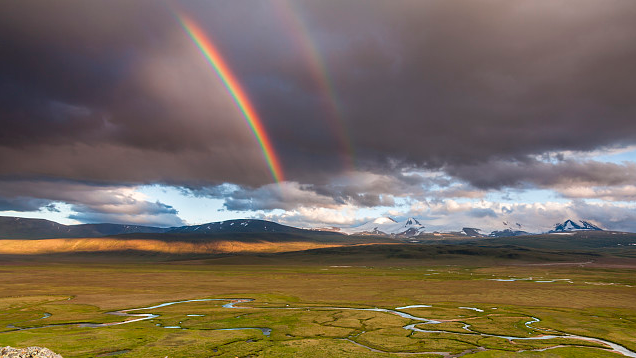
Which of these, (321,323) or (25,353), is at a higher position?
(25,353)

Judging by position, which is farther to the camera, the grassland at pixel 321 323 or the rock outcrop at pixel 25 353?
the grassland at pixel 321 323

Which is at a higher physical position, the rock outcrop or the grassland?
the rock outcrop

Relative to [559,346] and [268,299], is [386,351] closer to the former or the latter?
[559,346]

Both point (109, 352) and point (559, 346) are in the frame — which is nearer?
point (109, 352)

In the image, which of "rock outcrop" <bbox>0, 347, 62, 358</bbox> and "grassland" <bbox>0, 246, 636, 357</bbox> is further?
"grassland" <bbox>0, 246, 636, 357</bbox>

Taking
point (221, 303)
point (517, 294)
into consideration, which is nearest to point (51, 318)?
point (221, 303)

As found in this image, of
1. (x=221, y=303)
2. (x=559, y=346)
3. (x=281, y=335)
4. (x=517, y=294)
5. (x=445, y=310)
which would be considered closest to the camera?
(x=559, y=346)

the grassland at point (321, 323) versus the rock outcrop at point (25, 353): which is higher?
the rock outcrop at point (25, 353)

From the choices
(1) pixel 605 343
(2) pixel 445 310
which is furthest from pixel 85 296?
(1) pixel 605 343

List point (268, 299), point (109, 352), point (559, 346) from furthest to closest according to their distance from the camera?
point (268, 299) → point (559, 346) → point (109, 352)

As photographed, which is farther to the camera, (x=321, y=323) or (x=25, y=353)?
(x=321, y=323)
